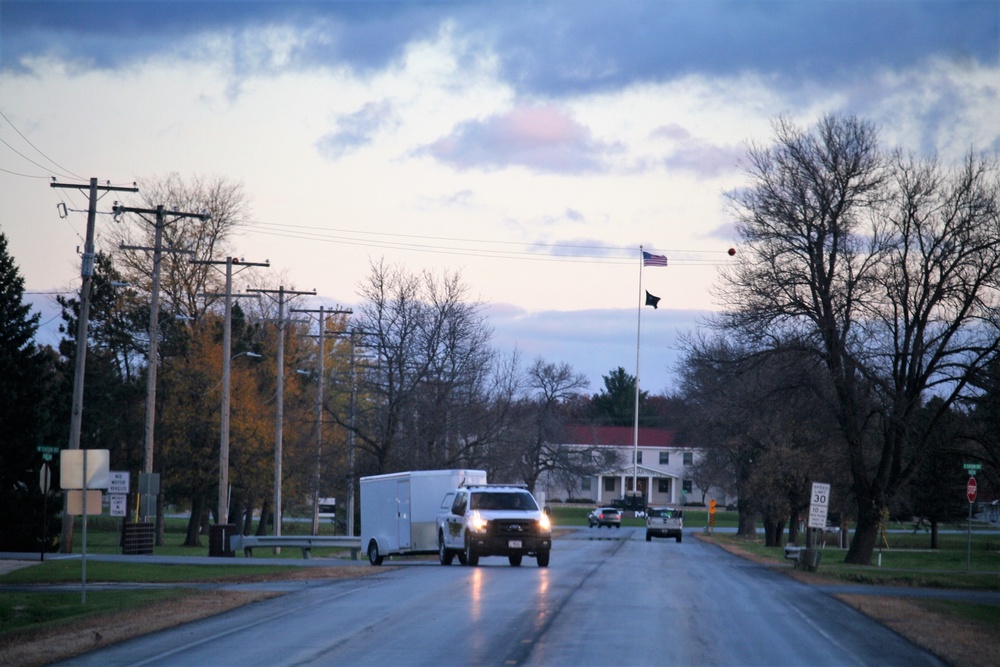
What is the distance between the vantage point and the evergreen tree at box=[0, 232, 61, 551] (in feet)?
144

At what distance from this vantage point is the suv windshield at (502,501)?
98.3 feet

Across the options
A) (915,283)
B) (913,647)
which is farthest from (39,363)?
(913,647)

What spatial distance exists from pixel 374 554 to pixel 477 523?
23.6ft

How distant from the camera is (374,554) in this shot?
3531 centimetres

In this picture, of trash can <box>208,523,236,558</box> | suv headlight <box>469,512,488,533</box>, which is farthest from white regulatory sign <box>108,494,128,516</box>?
suv headlight <box>469,512,488,533</box>

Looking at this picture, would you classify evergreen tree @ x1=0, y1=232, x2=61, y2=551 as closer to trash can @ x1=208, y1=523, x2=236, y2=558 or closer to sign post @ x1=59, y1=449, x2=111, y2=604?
trash can @ x1=208, y1=523, x2=236, y2=558

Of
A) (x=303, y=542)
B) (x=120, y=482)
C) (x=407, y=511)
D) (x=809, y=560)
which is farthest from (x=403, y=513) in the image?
(x=809, y=560)

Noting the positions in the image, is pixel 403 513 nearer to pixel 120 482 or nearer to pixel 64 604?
pixel 120 482

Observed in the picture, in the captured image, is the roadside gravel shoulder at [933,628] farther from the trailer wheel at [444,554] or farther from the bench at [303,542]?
the bench at [303,542]

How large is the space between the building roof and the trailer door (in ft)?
267

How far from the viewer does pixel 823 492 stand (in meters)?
32.2

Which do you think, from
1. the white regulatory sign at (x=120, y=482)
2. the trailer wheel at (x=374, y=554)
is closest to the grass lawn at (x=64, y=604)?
the white regulatory sign at (x=120, y=482)

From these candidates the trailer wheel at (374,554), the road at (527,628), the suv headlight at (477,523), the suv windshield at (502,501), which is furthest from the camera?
the trailer wheel at (374,554)

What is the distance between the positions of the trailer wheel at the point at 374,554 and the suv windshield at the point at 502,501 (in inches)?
237
